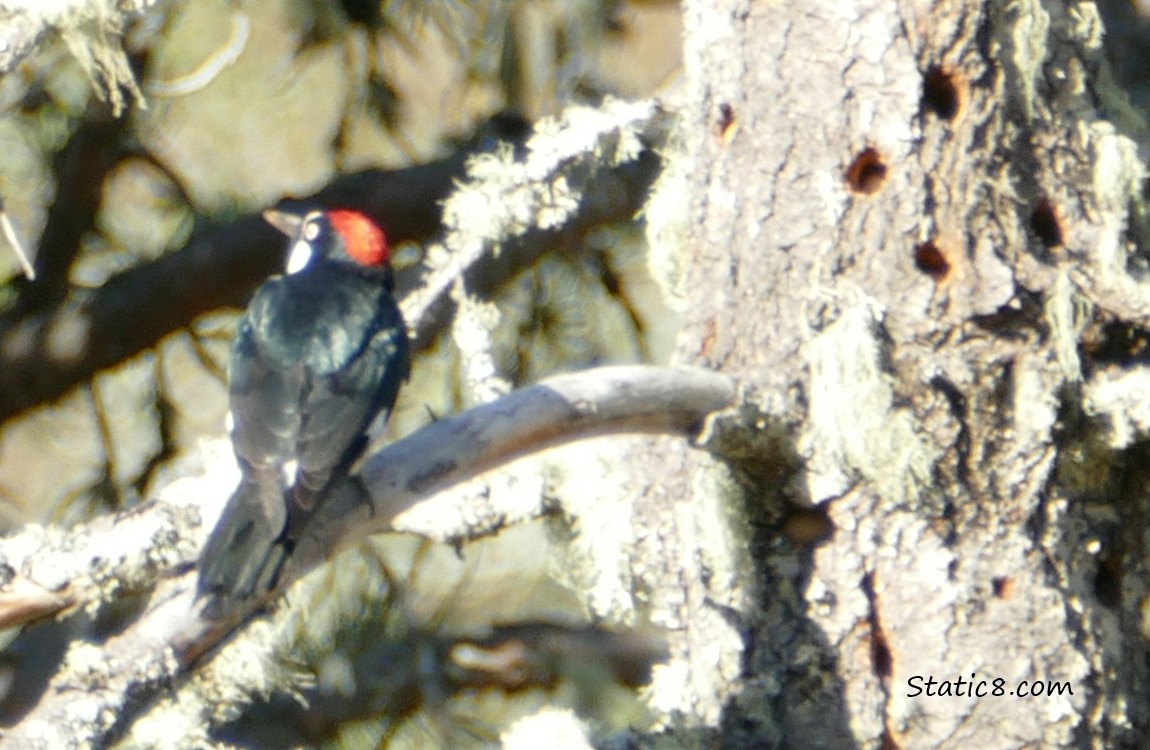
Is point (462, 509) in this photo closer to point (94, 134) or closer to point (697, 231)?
point (697, 231)

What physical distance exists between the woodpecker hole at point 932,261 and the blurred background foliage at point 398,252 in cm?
143

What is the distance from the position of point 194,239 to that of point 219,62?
45cm

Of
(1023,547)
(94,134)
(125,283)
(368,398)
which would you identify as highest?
(94,134)

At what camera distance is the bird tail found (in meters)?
2.07

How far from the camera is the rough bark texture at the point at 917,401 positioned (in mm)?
2451

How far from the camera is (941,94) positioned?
8.28 ft

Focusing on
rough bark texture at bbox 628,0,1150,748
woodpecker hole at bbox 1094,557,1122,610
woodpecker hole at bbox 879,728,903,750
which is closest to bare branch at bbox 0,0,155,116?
rough bark texture at bbox 628,0,1150,748

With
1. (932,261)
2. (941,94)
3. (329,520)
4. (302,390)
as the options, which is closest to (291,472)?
(329,520)

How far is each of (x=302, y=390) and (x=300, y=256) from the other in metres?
0.81

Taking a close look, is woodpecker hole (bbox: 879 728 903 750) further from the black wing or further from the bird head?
the bird head

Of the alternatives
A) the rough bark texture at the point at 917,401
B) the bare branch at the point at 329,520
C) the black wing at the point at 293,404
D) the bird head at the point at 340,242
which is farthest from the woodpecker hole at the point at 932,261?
the bird head at the point at 340,242

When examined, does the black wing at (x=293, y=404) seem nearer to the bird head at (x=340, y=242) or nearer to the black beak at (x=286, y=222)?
the bird head at (x=340, y=242)

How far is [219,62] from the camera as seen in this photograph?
392 centimetres

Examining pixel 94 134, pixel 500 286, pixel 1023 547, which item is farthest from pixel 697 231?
pixel 94 134
